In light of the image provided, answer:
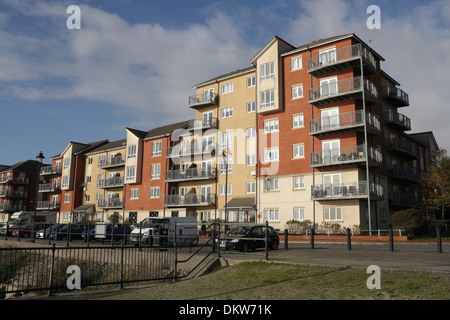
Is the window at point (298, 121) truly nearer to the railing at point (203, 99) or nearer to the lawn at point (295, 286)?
the railing at point (203, 99)

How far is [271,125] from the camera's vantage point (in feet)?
136

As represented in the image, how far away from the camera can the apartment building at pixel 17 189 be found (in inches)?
3093

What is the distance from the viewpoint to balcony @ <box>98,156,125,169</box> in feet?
188

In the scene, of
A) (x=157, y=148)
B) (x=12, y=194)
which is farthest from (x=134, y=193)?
(x=12, y=194)

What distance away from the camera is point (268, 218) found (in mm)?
39656

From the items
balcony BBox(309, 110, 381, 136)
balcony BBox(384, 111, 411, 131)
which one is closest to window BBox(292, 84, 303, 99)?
balcony BBox(309, 110, 381, 136)

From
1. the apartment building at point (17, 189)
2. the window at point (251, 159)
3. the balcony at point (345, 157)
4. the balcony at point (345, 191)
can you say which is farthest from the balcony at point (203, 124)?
the apartment building at point (17, 189)

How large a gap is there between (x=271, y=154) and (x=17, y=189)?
62.2 m

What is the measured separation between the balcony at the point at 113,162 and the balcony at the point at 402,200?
3601cm

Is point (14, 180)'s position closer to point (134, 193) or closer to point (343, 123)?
point (134, 193)
